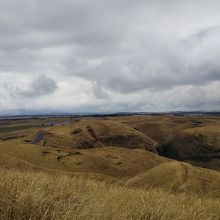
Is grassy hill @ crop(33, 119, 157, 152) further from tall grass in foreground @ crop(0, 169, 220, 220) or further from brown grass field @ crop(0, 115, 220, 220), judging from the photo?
tall grass in foreground @ crop(0, 169, 220, 220)

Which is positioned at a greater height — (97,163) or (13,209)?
(13,209)

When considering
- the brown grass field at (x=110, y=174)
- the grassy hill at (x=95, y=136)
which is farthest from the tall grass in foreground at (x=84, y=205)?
the grassy hill at (x=95, y=136)

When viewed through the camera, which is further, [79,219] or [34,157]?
[34,157]

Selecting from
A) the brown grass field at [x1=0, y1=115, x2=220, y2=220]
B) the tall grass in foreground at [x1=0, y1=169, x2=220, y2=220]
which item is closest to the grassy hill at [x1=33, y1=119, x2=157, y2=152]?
the brown grass field at [x1=0, y1=115, x2=220, y2=220]

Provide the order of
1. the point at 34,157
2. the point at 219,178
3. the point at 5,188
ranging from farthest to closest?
the point at 34,157, the point at 219,178, the point at 5,188

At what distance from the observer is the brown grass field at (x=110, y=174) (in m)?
6.21

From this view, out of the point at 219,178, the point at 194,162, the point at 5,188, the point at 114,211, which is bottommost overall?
the point at 194,162

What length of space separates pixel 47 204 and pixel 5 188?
77cm

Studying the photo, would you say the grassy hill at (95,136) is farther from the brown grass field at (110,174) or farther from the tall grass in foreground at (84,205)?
the tall grass in foreground at (84,205)

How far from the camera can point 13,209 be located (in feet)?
18.5

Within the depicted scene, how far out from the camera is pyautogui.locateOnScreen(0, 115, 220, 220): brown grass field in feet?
20.4

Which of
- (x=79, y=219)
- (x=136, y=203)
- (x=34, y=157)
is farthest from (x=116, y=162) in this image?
(x=79, y=219)

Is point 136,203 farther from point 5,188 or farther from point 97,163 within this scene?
point 97,163

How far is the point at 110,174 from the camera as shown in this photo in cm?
2620
